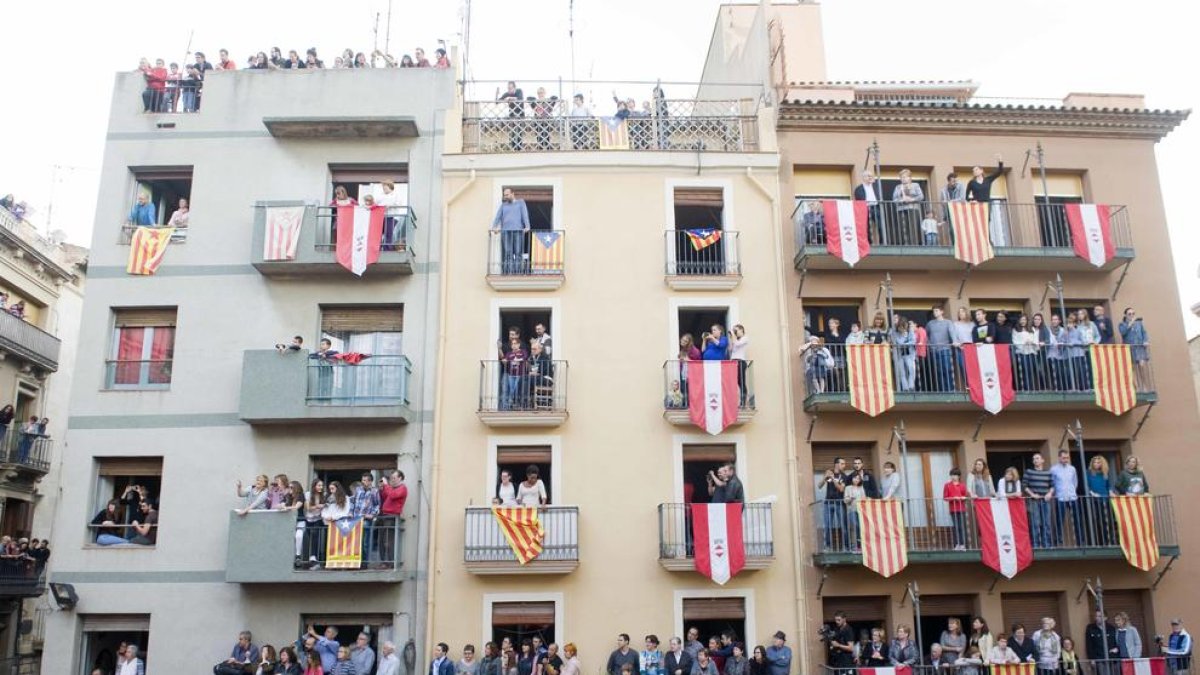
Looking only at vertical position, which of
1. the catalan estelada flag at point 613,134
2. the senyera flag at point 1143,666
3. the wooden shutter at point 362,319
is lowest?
the senyera flag at point 1143,666

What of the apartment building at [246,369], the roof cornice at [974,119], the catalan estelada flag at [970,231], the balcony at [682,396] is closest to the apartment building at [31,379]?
the apartment building at [246,369]

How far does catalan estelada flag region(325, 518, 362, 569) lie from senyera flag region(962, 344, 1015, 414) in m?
12.0

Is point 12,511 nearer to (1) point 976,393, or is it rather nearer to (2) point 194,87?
(2) point 194,87

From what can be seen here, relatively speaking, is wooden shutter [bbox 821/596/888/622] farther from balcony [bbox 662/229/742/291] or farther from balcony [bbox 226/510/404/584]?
balcony [bbox 226/510/404/584]

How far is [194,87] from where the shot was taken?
2211 centimetres

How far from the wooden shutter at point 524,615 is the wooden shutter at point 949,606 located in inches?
287

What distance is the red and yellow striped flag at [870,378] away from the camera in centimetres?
1914

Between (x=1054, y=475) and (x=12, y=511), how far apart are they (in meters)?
25.8

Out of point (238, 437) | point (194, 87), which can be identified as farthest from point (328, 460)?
point (194, 87)

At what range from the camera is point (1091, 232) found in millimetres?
20359

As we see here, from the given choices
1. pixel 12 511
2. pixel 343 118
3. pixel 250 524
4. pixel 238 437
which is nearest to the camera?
pixel 250 524

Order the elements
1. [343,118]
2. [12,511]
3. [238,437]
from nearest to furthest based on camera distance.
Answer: [238,437] → [343,118] → [12,511]

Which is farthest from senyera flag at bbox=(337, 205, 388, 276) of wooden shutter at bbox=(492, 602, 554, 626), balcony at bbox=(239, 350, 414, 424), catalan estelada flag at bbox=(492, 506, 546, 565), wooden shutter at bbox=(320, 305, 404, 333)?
wooden shutter at bbox=(492, 602, 554, 626)

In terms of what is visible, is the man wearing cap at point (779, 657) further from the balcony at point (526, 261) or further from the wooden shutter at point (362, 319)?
the wooden shutter at point (362, 319)
